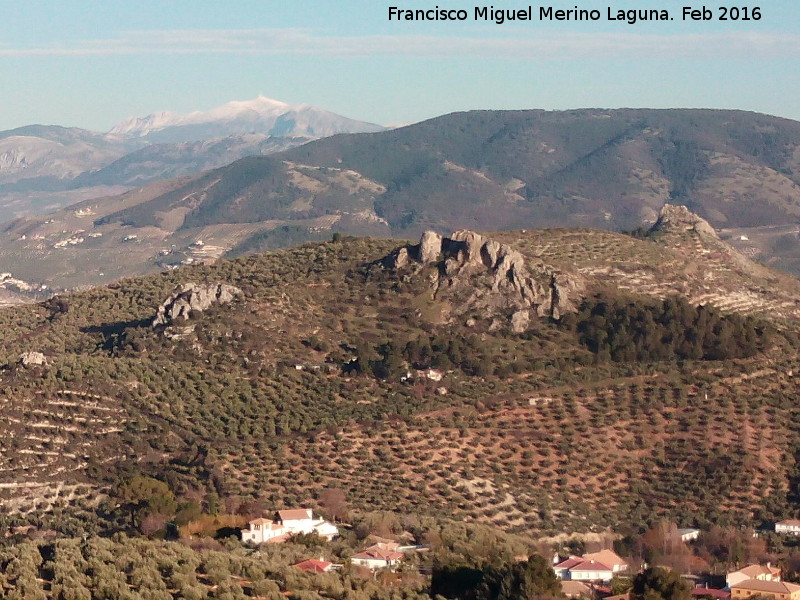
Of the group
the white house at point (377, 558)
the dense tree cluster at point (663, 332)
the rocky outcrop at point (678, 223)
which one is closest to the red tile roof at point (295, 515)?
the white house at point (377, 558)

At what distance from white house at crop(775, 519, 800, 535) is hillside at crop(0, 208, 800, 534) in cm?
142

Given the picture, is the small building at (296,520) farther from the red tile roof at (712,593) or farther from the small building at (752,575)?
the small building at (752,575)

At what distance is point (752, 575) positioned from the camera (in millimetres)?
45656

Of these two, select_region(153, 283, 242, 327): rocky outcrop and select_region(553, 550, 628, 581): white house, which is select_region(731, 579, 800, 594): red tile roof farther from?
select_region(153, 283, 242, 327): rocky outcrop

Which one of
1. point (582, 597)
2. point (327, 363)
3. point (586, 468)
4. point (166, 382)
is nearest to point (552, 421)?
point (586, 468)

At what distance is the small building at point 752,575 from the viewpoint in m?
45.2

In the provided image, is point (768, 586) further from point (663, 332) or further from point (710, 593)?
point (663, 332)

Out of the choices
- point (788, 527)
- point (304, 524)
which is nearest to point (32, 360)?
point (304, 524)

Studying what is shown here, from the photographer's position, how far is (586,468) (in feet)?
207

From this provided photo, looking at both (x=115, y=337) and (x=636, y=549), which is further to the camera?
(x=115, y=337)

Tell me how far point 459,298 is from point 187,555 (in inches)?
1636

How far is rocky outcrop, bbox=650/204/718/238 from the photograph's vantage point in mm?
113000

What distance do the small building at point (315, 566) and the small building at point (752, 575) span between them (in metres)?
12.3

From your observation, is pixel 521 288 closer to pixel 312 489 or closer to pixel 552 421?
pixel 552 421
